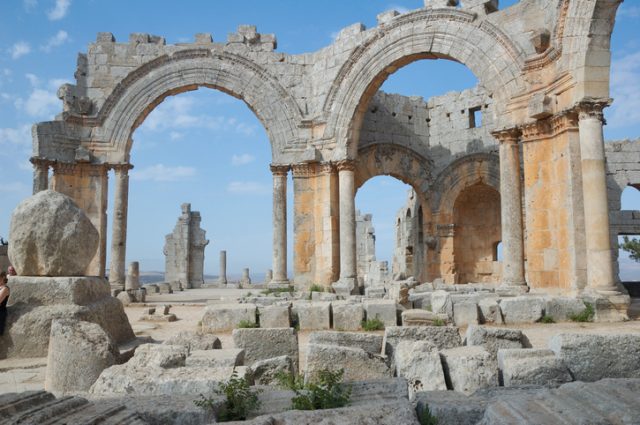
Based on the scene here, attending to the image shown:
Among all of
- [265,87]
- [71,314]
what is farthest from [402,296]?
[265,87]

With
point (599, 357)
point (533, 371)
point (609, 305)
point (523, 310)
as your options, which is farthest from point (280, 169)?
point (533, 371)

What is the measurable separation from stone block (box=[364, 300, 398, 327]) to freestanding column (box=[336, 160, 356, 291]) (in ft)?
17.6

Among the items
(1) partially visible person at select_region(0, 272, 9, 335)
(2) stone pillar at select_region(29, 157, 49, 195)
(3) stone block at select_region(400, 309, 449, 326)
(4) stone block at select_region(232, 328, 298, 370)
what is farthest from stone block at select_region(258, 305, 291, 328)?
(2) stone pillar at select_region(29, 157, 49, 195)

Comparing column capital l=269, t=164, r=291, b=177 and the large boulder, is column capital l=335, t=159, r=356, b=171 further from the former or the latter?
the large boulder

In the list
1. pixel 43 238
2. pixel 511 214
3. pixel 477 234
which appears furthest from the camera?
pixel 477 234

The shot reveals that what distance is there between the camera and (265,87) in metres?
16.0

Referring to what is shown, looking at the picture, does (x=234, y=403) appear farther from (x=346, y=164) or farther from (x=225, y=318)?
(x=346, y=164)

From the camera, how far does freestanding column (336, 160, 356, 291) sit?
14578mm

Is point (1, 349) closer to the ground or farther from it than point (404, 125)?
closer to the ground

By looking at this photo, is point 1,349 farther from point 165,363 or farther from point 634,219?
point 634,219

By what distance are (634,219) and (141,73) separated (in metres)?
18.9

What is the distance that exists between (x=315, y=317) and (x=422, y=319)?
1861mm

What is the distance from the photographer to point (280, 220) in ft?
51.5

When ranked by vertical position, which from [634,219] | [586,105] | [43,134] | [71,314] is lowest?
[71,314]
